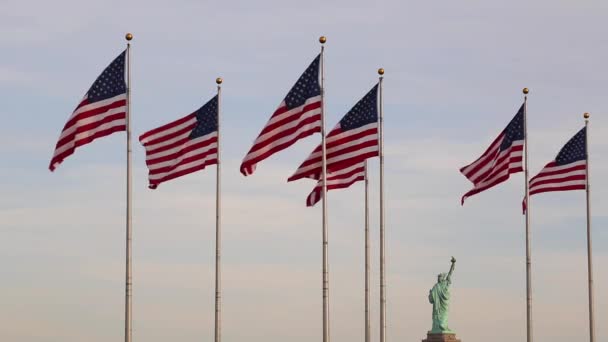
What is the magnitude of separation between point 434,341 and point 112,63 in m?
32.8

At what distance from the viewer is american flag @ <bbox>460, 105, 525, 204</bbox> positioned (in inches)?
2237

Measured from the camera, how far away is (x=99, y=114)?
50.6m

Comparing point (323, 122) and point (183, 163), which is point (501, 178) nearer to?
point (323, 122)

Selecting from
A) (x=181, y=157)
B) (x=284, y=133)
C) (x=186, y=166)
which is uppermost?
(x=284, y=133)

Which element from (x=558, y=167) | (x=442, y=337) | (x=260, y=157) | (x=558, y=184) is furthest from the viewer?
(x=442, y=337)

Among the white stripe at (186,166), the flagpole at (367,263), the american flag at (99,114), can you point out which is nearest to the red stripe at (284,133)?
the white stripe at (186,166)

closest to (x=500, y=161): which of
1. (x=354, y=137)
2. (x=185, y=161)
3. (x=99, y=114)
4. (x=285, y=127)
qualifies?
(x=354, y=137)

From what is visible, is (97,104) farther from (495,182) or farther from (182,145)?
(495,182)

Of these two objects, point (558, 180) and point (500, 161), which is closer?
point (500, 161)

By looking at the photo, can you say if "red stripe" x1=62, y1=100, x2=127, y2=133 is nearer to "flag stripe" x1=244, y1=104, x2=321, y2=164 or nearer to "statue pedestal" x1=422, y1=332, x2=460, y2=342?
"flag stripe" x1=244, y1=104, x2=321, y2=164

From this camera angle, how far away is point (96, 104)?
166 ft

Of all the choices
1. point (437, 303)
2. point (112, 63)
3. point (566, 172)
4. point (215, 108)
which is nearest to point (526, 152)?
point (566, 172)

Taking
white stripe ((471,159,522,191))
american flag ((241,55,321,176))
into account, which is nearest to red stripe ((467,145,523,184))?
white stripe ((471,159,522,191))

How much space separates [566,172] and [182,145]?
15.2 metres
